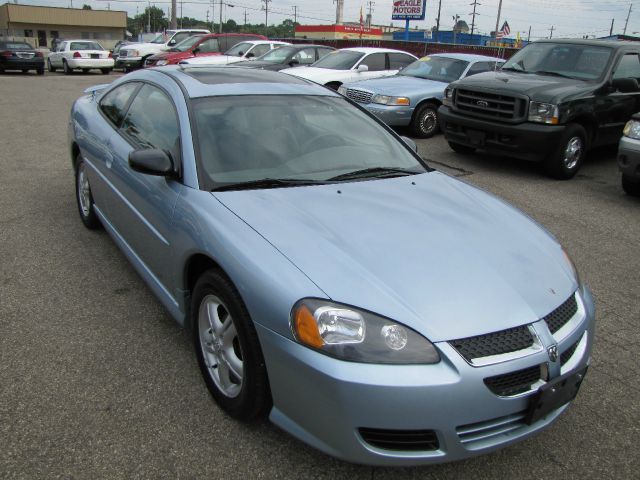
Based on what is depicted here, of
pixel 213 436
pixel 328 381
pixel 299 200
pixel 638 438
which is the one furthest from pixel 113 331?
pixel 638 438

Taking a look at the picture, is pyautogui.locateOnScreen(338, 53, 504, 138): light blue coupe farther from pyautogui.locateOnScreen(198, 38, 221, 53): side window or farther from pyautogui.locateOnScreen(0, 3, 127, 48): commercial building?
pyautogui.locateOnScreen(0, 3, 127, 48): commercial building

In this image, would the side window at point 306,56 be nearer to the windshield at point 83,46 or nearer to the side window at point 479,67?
the side window at point 479,67

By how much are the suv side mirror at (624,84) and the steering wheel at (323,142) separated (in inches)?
235

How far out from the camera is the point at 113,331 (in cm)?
325

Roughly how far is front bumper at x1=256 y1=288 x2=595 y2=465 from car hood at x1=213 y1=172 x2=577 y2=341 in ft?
0.51

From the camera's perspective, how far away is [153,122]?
351 centimetres

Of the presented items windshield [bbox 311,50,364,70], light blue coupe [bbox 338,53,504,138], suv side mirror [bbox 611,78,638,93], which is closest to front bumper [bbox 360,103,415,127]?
light blue coupe [bbox 338,53,504,138]

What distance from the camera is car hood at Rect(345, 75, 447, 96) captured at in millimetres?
9789

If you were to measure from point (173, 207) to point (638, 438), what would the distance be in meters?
2.47

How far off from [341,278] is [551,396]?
91cm

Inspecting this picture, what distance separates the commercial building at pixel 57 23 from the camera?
63938 millimetres

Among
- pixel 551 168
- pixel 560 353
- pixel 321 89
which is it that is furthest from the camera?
pixel 551 168

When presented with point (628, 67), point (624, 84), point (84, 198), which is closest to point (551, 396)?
point (84, 198)

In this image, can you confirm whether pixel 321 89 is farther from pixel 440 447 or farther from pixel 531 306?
pixel 440 447
